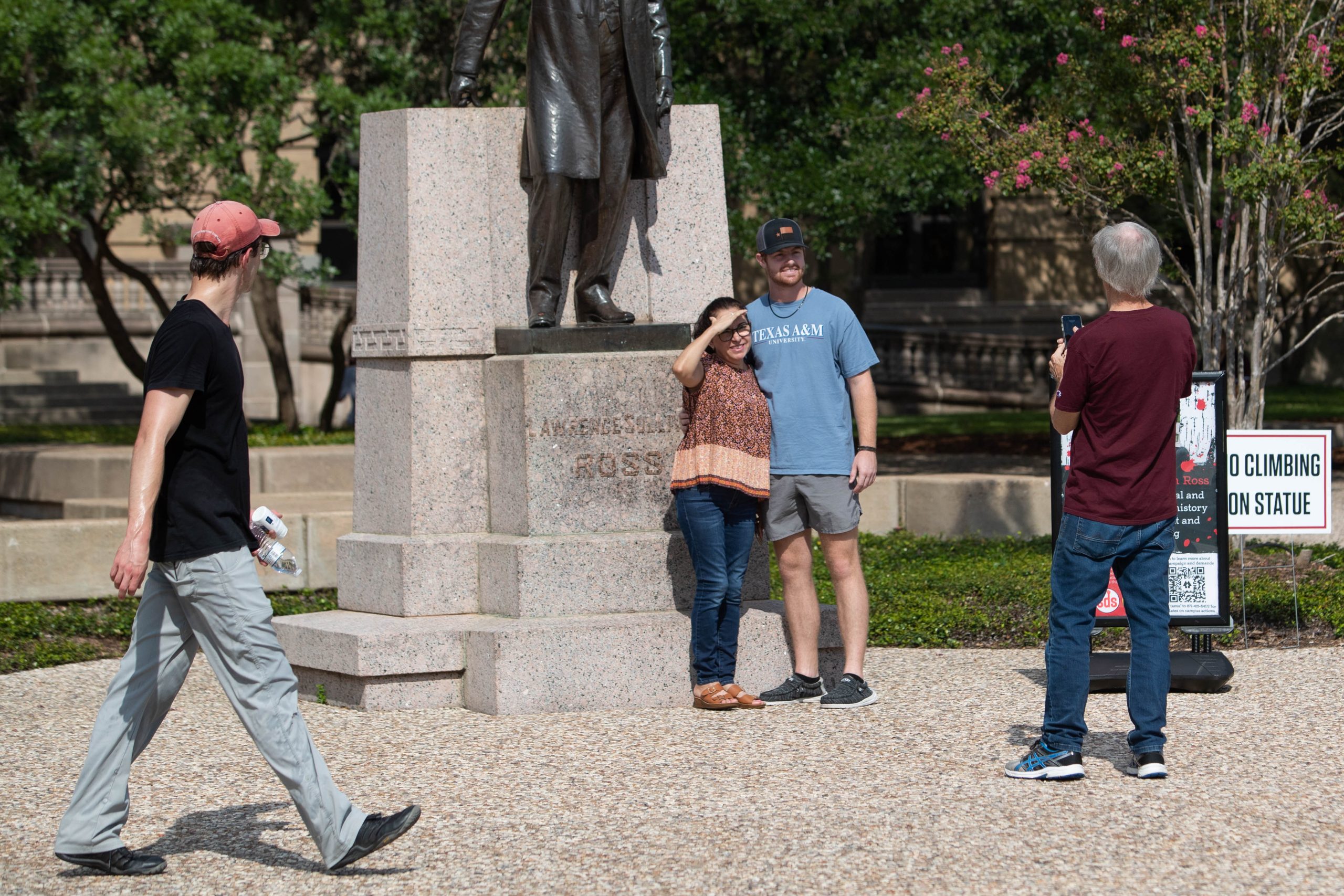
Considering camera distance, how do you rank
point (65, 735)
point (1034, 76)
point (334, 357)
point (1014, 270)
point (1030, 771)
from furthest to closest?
point (1014, 270)
point (334, 357)
point (1034, 76)
point (65, 735)
point (1030, 771)

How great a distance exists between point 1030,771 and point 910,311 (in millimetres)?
23094

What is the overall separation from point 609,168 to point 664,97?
0.42 metres

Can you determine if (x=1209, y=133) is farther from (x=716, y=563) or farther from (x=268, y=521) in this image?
(x=268, y=521)

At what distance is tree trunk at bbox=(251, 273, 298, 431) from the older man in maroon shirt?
15788mm

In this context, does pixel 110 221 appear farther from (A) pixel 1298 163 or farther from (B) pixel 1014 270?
(B) pixel 1014 270

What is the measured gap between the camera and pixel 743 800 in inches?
210

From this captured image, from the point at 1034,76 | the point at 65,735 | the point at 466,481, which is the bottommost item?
the point at 65,735

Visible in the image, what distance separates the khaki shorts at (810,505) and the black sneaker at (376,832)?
2.43m

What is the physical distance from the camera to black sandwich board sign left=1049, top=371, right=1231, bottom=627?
7215mm

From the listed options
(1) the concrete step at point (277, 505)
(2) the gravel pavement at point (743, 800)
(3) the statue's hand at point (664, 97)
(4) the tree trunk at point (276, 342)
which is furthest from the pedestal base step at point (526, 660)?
(4) the tree trunk at point (276, 342)

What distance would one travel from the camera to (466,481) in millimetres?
7336

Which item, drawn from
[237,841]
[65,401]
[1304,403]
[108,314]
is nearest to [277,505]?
[237,841]

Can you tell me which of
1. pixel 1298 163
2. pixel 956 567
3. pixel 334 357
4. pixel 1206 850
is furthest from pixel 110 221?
pixel 1206 850

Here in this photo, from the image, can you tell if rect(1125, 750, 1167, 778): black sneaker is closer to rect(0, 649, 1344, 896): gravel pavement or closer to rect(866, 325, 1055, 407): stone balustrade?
rect(0, 649, 1344, 896): gravel pavement
